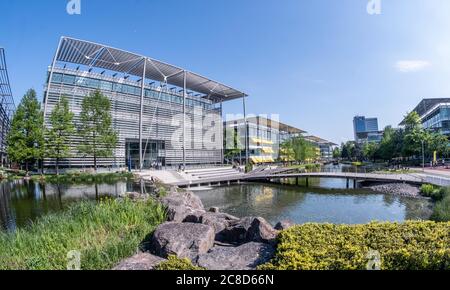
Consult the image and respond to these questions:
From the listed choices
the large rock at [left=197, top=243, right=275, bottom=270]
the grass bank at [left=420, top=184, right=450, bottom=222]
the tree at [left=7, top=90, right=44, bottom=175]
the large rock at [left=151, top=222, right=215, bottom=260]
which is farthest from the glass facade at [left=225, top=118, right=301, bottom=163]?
the large rock at [left=197, top=243, right=275, bottom=270]

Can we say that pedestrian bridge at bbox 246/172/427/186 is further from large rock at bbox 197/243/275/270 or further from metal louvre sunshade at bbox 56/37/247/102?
large rock at bbox 197/243/275/270

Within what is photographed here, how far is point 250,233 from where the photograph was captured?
6.28m

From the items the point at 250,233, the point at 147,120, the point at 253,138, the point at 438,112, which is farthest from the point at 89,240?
the point at 438,112

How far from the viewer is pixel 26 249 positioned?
6520 mm

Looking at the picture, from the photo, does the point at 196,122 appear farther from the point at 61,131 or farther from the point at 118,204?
the point at 118,204

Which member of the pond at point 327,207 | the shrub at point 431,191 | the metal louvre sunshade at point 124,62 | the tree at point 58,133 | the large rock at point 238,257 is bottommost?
the pond at point 327,207

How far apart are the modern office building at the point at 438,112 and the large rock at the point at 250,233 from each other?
6703cm

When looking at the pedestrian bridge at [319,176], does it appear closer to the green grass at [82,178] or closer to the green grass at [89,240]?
the green grass at [82,178]

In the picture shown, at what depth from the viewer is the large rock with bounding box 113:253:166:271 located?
4855 mm

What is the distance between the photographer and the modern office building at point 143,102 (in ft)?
117

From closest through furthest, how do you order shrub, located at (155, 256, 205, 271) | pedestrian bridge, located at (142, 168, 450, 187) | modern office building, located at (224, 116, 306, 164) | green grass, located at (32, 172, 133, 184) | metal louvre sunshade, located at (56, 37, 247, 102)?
shrub, located at (155, 256, 205, 271) → pedestrian bridge, located at (142, 168, 450, 187) → green grass, located at (32, 172, 133, 184) → metal louvre sunshade, located at (56, 37, 247, 102) → modern office building, located at (224, 116, 306, 164)

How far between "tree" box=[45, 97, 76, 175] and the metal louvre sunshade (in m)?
6.75

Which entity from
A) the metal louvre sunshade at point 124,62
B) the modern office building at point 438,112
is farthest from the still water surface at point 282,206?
the modern office building at point 438,112
